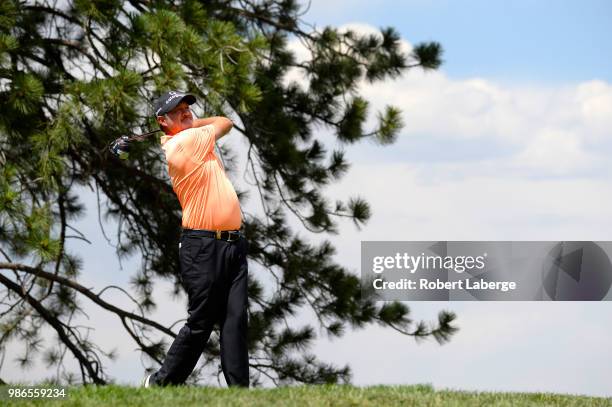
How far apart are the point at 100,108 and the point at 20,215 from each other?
0.99 meters

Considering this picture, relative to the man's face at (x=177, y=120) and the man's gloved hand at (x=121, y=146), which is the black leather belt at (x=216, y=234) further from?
the man's gloved hand at (x=121, y=146)

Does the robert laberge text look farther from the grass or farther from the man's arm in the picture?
the man's arm

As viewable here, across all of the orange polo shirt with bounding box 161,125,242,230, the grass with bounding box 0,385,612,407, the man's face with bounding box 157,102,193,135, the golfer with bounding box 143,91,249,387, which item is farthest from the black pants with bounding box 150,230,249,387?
the man's face with bounding box 157,102,193,135

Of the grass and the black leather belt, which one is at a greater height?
the black leather belt

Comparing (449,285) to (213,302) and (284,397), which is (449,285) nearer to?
(213,302)

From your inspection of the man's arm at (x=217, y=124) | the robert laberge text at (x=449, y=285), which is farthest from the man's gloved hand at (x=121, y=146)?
the robert laberge text at (x=449, y=285)

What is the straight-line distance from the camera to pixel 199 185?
554 cm

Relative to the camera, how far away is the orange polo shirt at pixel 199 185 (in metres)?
5.50

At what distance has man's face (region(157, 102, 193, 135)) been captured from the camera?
5707mm

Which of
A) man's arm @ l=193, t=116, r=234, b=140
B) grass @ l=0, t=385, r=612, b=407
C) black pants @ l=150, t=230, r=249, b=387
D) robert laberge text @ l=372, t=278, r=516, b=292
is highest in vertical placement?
man's arm @ l=193, t=116, r=234, b=140

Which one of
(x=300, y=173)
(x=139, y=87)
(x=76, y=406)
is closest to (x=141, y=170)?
(x=300, y=173)

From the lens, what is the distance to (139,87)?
748cm

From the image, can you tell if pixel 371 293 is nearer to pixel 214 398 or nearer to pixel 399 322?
pixel 399 322

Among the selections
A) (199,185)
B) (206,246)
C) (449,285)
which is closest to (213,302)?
(206,246)
